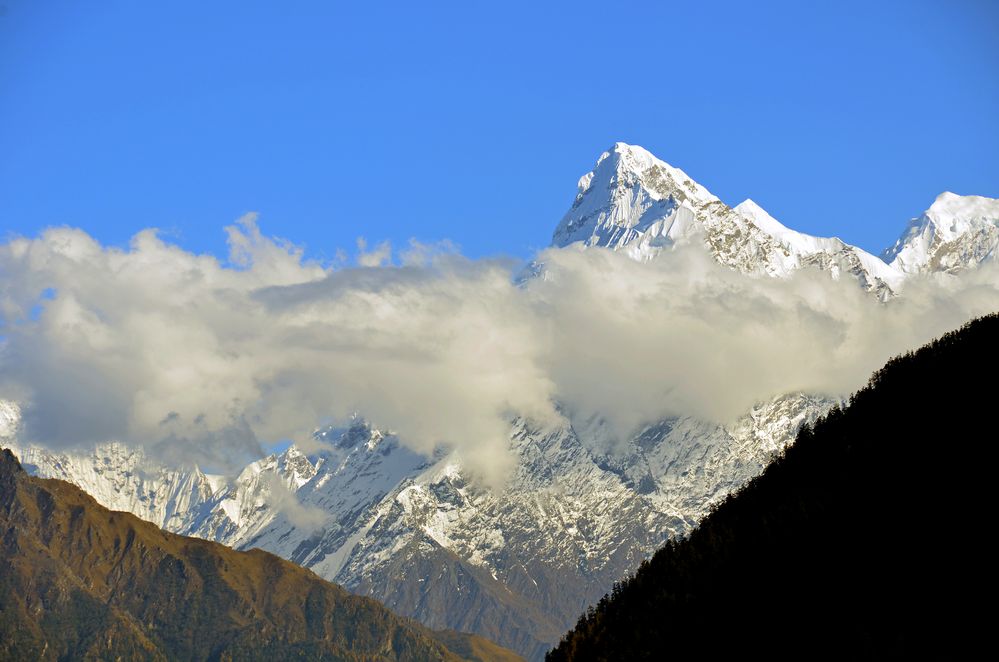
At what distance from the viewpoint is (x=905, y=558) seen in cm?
16688

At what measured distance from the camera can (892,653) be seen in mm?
140625

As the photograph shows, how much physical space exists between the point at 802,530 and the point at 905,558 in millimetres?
31346

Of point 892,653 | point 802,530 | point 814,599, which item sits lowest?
point 892,653

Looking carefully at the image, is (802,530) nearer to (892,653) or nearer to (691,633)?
(691,633)

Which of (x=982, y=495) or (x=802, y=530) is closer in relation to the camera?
(x=982, y=495)

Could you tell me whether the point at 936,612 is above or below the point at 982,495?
below

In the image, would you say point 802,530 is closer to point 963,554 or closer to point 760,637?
point 760,637

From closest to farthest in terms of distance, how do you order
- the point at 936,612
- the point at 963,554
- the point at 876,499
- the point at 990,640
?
1. the point at 990,640
2. the point at 936,612
3. the point at 963,554
4. the point at 876,499

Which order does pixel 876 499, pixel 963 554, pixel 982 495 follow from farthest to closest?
pixel 876 499
pixel 982 495
pixel 963 554

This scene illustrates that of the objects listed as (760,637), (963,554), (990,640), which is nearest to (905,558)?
(963,554)

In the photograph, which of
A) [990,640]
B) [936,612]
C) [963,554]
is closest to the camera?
[990,640]

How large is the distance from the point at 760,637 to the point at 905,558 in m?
21.6

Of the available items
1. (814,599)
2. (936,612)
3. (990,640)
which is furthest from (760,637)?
(990,640)

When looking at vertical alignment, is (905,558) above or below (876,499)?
below
